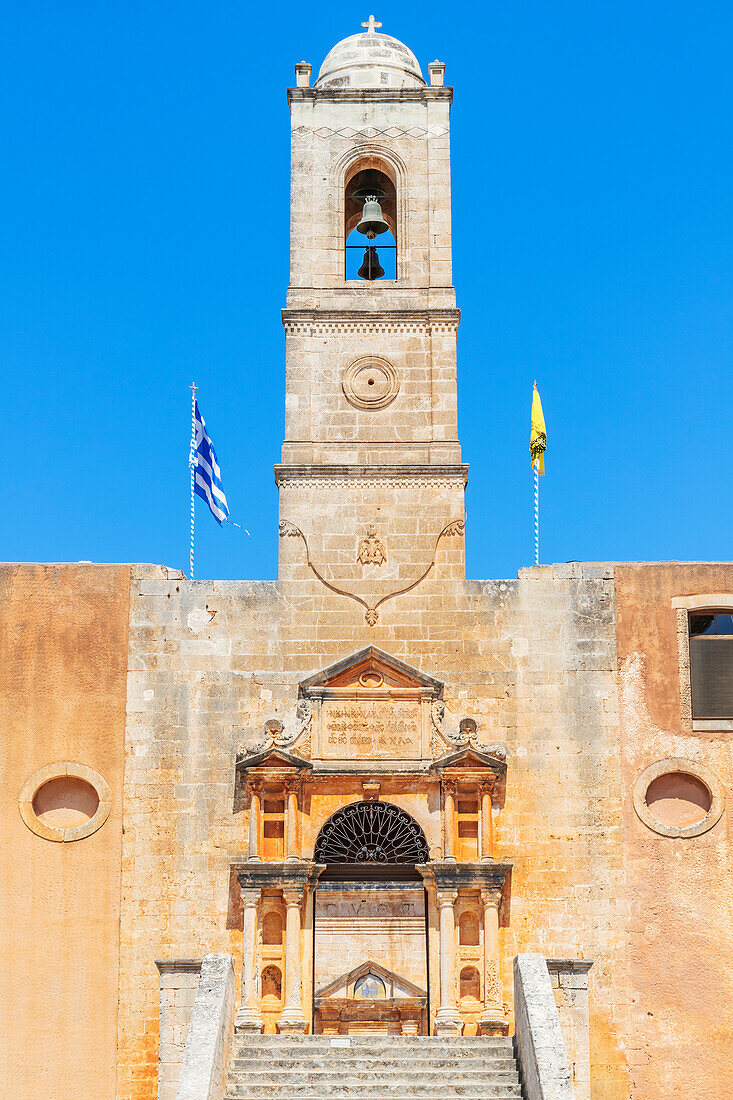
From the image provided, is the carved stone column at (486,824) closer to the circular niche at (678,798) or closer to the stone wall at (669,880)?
the stone wall at (669,880)

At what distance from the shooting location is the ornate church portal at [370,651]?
21.3 meters

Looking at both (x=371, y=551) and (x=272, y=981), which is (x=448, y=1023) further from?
(x=371, y=551)

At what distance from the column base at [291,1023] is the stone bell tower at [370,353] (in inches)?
205

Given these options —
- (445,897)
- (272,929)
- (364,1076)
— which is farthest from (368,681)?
(364,1076)

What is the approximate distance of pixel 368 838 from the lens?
72.0 ft

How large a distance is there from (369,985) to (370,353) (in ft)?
27.4

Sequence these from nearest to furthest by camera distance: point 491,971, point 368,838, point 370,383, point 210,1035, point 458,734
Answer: point 210,1035
point 491,971
point 458,734
point 368,838
point 370,383

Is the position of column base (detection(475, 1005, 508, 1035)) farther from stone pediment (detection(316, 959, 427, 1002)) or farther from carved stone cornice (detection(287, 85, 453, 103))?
carved stone cornice (detection(287, 85, 453, 103))

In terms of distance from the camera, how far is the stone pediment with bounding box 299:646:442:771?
2178 centimetres

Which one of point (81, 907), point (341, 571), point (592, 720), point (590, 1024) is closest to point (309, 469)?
point (341, 571)

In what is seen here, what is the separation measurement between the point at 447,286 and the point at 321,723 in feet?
20.4

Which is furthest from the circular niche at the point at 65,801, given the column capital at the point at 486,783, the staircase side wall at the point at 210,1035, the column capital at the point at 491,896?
the column capital at the point at 491,896

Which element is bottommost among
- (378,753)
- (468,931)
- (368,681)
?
(468,931)

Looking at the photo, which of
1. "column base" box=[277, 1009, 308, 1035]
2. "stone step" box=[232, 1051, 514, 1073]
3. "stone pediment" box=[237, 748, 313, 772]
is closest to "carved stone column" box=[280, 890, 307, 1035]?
"column base" box=[277, 1009, 308, 1035]
